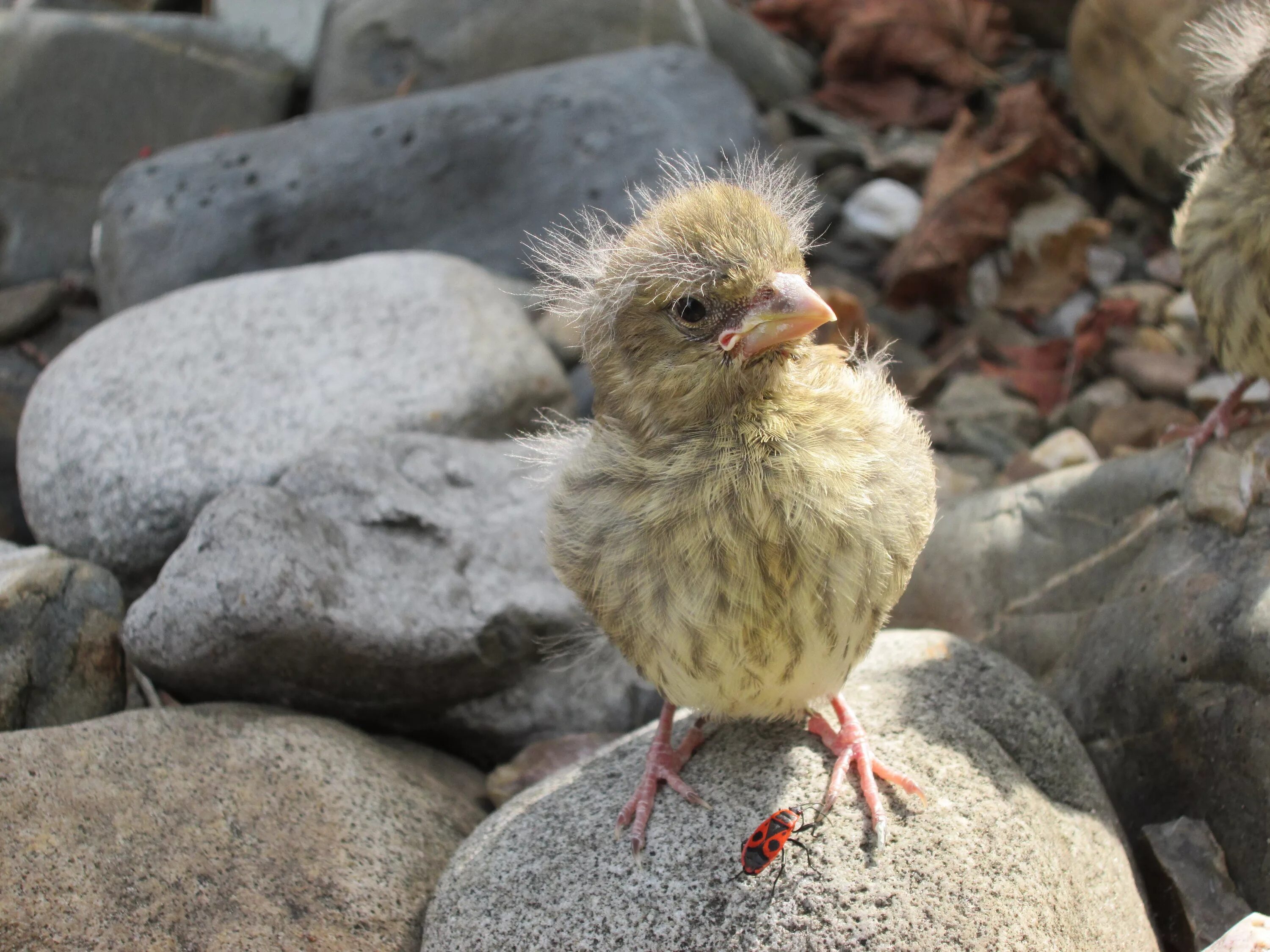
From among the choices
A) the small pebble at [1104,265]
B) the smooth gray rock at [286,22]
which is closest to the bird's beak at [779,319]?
the small pebble at [1104,265]

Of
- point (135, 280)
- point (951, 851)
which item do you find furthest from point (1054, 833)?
point (135, 280)

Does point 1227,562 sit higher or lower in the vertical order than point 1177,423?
higher

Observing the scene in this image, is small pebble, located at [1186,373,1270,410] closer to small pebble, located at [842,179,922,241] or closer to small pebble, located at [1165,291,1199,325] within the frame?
small pebble, located at [1165,291,1199,325]

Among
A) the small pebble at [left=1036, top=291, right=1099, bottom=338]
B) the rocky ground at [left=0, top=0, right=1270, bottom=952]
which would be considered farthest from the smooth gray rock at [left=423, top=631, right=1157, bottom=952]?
the small pebble at [left=1036, top=291, right=1099, bottom=338]

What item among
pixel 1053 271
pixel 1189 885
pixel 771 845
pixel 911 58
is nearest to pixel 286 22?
pixel 911 58

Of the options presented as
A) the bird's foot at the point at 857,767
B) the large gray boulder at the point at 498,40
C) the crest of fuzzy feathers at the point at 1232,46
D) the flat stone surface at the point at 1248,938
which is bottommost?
the bird's foot at the point at 857,767

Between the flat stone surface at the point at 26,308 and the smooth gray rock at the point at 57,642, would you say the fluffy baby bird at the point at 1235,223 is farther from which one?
the flat stone surface at the point at 26,308

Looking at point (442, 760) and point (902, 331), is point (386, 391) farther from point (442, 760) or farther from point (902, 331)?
point (902, 331)
